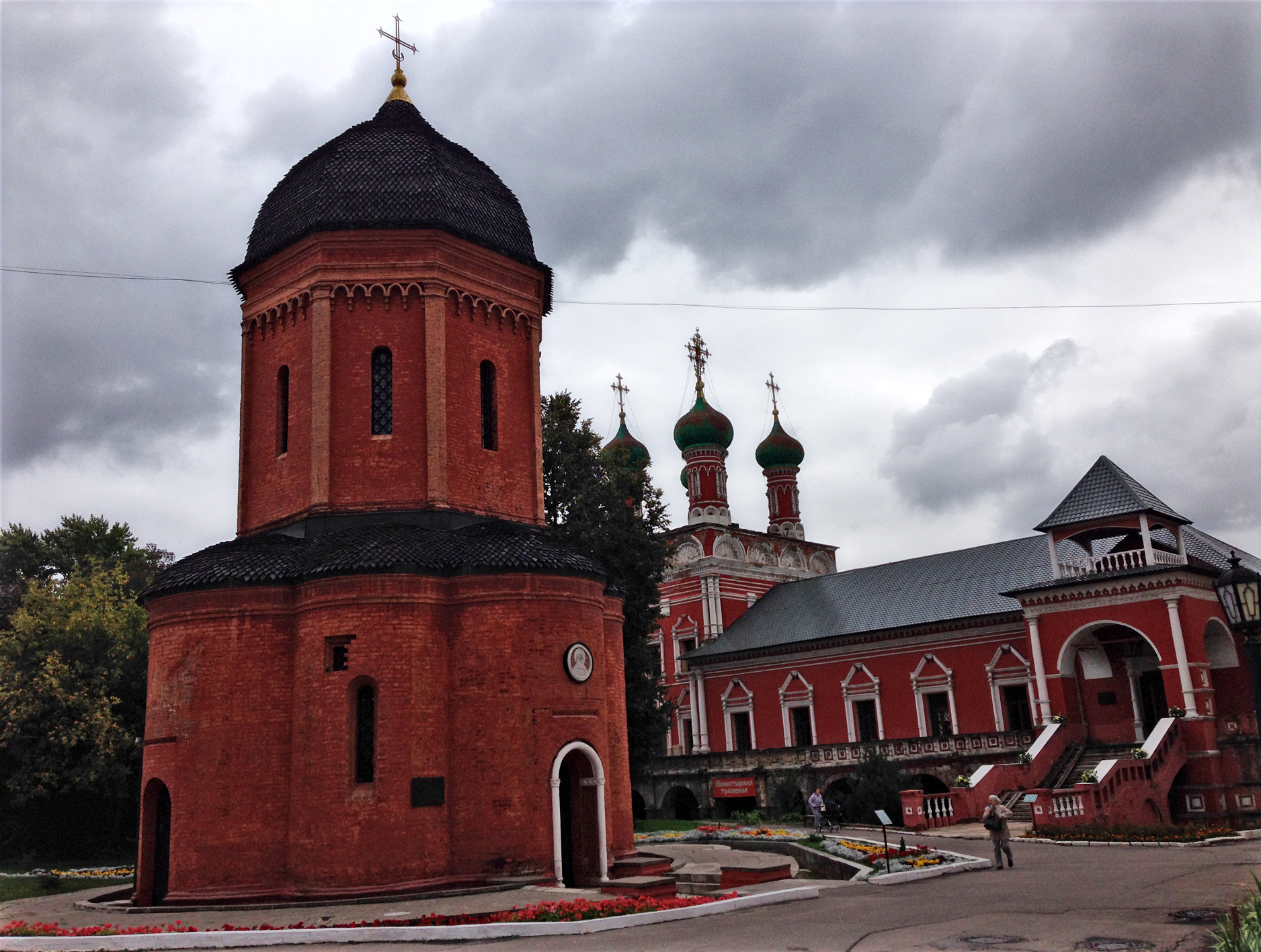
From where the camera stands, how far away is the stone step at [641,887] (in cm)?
1438

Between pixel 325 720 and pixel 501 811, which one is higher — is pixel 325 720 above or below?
above

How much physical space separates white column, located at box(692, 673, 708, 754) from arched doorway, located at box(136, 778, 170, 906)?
84.8ft

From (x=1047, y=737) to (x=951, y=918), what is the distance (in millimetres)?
16979

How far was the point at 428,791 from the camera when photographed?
1523cm

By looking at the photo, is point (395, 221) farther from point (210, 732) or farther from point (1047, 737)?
point (1047, 737)

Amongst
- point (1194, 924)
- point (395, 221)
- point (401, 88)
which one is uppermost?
point (401, 88)

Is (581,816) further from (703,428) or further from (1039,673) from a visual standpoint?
(703,428)

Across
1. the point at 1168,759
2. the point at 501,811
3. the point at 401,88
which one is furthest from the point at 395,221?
the point at 1168,759

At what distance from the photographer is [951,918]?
1127 cm

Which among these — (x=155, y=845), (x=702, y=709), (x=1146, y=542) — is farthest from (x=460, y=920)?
(x=702, y=709)

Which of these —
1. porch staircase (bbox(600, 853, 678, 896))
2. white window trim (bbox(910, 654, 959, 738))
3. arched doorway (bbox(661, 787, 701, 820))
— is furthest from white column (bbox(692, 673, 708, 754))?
porch staircase (bbox(600, 853, 678, 896))

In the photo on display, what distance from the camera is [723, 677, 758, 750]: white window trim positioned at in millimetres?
38562

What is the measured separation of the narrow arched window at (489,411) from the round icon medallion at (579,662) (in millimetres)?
4423

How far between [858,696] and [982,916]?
25110 millimetres
